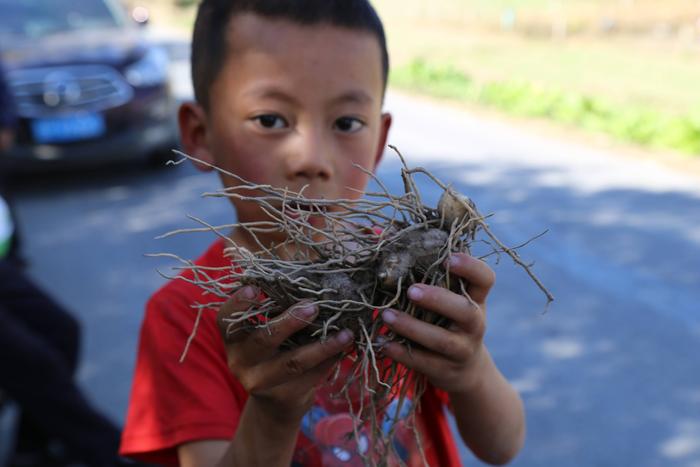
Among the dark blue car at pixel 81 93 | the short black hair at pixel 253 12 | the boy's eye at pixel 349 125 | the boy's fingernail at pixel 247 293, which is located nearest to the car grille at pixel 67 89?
the dark blue car at pixel 81 93

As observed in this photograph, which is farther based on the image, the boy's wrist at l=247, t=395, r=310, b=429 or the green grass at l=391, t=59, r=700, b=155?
the green grass at l=391, t=59, r=700, b=155

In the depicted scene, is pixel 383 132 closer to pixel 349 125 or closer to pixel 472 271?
pixel 349 125

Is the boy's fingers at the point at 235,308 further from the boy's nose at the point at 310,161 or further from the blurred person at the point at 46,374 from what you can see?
the blurred person at the point at 46,374

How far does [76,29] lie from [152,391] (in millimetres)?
7491

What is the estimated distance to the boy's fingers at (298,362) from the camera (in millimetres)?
1170

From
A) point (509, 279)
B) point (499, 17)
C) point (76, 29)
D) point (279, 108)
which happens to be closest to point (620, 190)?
point (509, 279)

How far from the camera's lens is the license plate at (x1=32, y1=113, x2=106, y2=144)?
7.00m

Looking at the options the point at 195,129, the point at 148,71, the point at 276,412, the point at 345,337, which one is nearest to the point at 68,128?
the point at 148,71

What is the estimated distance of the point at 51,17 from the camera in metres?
8.20

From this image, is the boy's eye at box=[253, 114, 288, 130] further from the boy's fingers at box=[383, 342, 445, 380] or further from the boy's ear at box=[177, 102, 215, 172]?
the boy's fingers at box=[383, 342, 445, 380]

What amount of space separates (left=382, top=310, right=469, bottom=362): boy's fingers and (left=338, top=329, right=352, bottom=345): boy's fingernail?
6cm

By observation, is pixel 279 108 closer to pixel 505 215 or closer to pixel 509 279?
pixel 509 279

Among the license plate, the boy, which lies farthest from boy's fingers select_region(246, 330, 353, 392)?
the license plate

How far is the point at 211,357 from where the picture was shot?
1.57 meters
